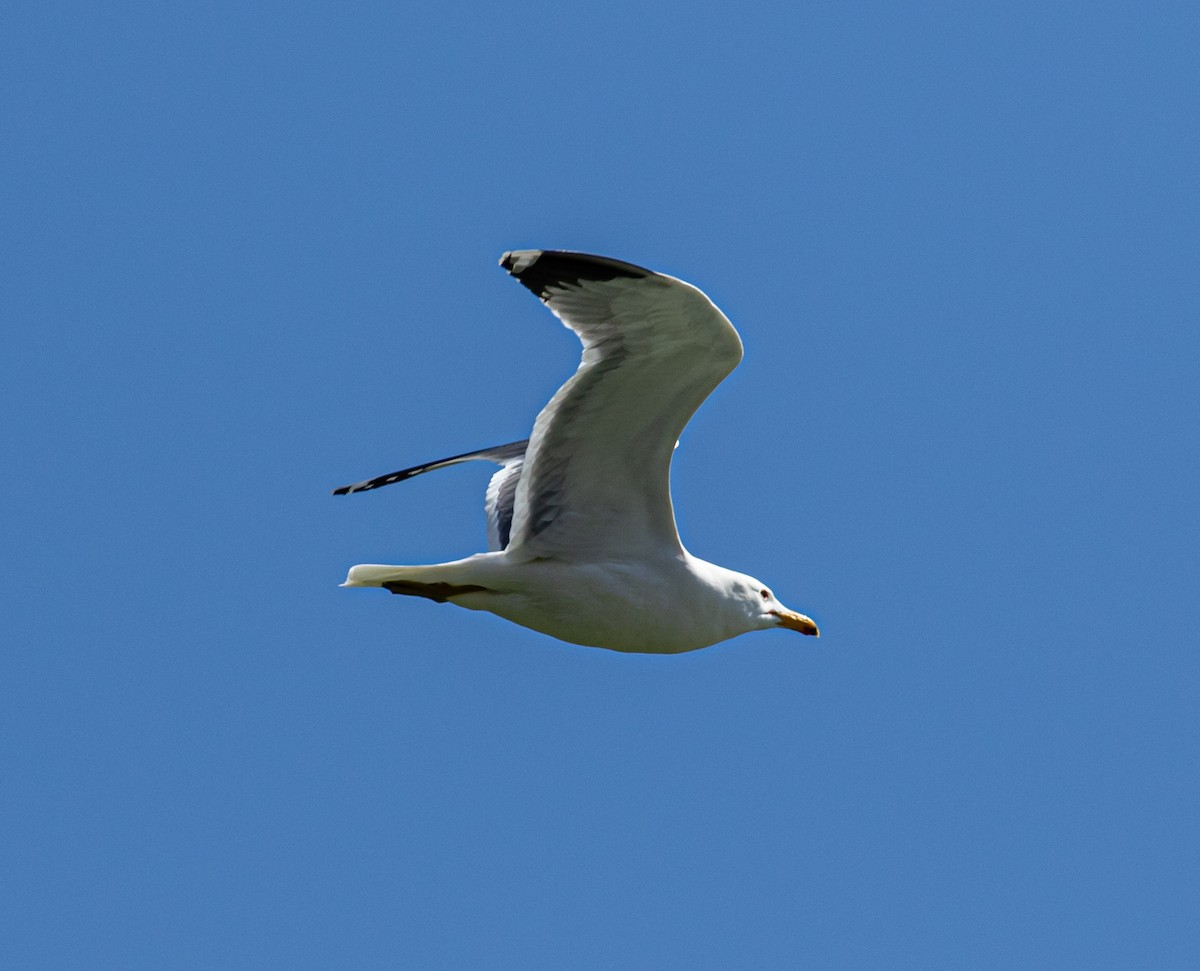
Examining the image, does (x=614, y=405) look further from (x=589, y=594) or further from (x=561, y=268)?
(x=589, y=594)

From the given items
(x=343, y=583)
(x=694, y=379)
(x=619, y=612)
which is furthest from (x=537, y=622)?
(x=694, y=379)

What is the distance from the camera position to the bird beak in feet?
35.0

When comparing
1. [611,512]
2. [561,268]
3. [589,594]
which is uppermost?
[561,268]

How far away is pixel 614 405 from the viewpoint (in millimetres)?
9016

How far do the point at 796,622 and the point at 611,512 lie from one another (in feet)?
5.62

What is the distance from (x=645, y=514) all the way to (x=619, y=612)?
0.53 metres

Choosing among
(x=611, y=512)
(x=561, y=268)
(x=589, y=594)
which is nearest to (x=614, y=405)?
(x=611, y=512)

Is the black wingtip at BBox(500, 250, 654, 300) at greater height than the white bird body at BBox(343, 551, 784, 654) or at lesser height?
greater

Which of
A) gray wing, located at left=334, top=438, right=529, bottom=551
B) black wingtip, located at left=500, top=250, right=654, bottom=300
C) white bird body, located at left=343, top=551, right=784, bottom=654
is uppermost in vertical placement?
black wingtip, located at left=500, top=250, right=654, bottom=300

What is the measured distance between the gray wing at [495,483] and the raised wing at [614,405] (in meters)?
0.91

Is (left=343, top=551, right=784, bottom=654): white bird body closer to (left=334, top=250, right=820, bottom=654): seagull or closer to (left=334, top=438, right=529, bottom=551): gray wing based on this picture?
(left=334, top=250, right=820, bottom=654): seagull

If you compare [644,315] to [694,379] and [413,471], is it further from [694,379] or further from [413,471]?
[413,471]

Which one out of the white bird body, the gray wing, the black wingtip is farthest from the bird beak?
the black wingtip

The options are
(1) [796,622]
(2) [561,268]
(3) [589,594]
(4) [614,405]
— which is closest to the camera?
(2) [561,268]
